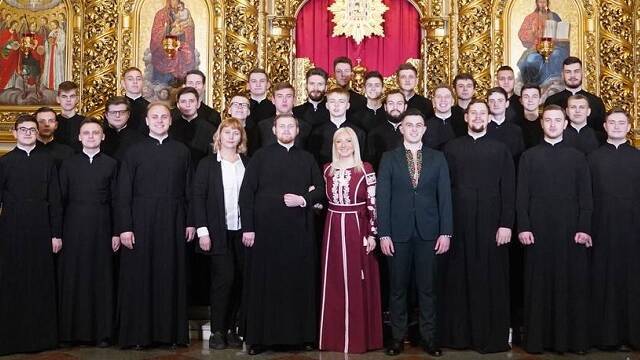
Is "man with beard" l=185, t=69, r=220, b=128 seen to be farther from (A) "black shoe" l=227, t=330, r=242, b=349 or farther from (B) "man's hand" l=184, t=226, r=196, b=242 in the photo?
(A) "black shoe" l=227, t=330, r=242, b=349

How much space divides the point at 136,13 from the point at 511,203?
252 inches

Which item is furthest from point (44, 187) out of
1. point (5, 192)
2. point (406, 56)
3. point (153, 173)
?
point (406, 56)

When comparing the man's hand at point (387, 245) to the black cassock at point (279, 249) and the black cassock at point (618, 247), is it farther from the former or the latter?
the black cassock at point (618, 247)

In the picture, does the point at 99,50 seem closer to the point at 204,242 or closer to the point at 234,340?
the point at 204,242

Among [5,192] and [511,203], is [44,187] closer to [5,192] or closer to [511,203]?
[5,192]

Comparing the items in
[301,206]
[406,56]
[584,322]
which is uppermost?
[406,56]

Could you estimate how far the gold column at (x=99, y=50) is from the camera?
10734 mm

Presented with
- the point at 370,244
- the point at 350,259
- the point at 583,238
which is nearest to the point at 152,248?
the point at 350,259

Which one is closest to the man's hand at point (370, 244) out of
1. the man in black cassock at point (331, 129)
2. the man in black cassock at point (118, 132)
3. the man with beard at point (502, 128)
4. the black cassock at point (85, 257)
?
the man in black cassock at point (331, 129)

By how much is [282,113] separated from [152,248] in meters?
1.66

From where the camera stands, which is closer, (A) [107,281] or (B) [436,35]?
(A) [107,281]

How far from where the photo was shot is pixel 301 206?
6430 mm

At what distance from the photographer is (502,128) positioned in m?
7.24

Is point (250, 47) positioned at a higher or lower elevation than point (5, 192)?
higher
